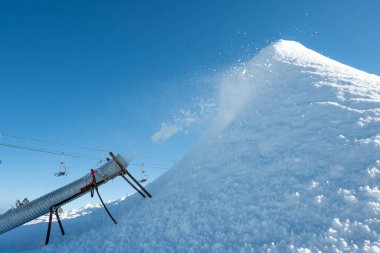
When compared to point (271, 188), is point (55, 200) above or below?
above

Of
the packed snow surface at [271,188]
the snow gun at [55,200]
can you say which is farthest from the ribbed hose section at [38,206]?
the packed snow surface at [271,188]

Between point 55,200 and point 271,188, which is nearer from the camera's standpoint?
point 271,188

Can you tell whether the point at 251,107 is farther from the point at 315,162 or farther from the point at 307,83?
the point at 315,162

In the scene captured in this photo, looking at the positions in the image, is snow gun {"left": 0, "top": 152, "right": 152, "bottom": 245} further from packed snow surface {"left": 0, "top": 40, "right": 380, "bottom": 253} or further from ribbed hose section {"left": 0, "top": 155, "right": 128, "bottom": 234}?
packed snow surface {"left": 0, "top": 40, "right": 380, "bottom": 253}

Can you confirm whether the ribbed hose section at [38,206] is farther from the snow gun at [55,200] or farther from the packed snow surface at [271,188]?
the packed snow surface at [271,188]

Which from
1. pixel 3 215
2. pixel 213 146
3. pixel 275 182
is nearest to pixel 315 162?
pixel 275 182

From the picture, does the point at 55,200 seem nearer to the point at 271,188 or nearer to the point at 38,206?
the point at 38,206

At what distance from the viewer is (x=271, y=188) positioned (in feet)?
35.3

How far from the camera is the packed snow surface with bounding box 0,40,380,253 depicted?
8398 millimetres

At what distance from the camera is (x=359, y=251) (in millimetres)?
Answer: 6945

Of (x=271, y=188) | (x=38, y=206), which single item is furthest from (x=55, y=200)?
(x=271, y=188)

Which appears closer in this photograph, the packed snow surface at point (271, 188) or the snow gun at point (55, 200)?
the packed snow surface at point (271, 188)

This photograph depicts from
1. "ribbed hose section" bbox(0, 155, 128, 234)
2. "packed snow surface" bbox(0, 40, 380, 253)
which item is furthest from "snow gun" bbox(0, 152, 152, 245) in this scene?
"packed snow surface" bbox(0, 40, 380, 253)

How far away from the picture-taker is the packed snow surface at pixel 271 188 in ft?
27.6
